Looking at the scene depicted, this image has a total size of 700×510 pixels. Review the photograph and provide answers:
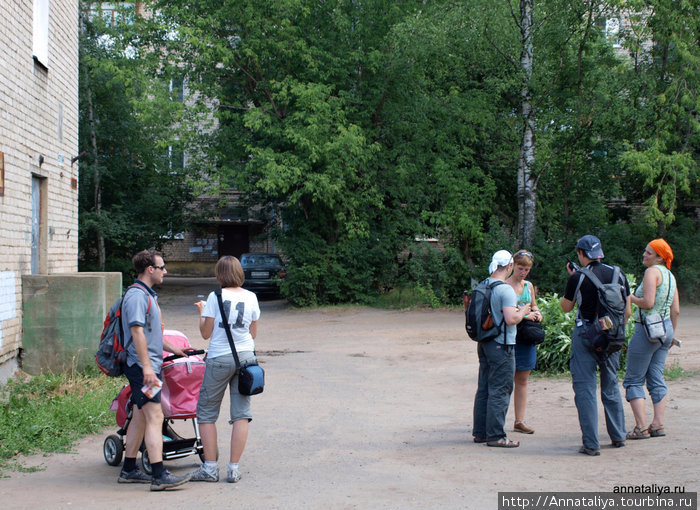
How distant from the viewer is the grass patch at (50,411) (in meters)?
6.73

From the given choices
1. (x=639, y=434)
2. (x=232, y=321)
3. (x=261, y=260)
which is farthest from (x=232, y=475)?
(x=261, y=260)

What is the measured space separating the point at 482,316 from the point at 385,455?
1.49 meters

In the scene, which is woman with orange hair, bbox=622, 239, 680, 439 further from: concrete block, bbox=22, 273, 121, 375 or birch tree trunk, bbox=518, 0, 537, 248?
birch tree trunk, bbox=518, 0, 537, 248

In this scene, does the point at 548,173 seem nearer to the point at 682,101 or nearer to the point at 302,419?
the point at 682,101

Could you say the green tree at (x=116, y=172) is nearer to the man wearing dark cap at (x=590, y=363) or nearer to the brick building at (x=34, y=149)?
the brick building at (x=34, y=149)

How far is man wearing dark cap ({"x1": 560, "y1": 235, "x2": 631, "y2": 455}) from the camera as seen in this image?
6.19 m

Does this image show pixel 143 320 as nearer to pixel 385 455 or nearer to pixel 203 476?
pixel 203 476

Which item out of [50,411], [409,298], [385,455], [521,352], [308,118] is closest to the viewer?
[385,455]

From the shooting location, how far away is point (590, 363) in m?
6.28

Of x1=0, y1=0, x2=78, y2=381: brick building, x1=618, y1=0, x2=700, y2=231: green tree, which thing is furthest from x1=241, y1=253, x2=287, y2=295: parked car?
x1=0, y1=0, x2=78, y2=381: brick building

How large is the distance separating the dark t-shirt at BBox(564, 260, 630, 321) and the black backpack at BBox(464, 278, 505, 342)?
1.98ft

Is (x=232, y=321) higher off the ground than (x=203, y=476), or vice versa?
(x=232, y=321)

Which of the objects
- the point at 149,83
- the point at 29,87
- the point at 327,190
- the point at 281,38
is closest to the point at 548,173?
the point at 327,190

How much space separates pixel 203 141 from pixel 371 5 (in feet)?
21.0
